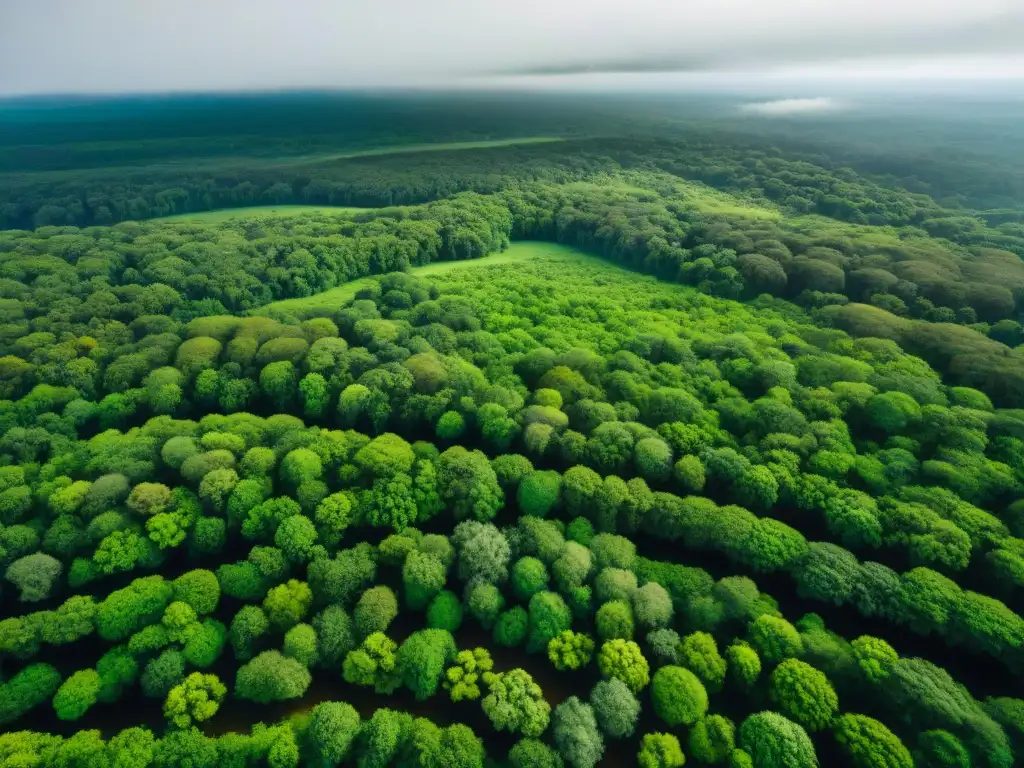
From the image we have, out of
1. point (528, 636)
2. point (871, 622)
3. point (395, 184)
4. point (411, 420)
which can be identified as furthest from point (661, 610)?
point (395, 184)

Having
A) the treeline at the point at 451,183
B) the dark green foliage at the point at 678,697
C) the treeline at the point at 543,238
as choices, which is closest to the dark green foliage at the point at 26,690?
the dark green foliage at the point at 678,697

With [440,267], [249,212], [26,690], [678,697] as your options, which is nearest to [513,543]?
[678,697]

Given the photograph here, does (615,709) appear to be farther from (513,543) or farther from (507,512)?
(507,512)

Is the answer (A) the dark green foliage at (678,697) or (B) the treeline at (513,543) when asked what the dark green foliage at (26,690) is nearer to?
(B) the treeline at (513,543)

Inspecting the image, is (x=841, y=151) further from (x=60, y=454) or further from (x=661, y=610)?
(x=60, y=454)

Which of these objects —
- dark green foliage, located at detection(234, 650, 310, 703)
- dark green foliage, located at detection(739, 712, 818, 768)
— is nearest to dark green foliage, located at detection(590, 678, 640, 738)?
dark green foliage, located at detection(739, 712, 818, 768)

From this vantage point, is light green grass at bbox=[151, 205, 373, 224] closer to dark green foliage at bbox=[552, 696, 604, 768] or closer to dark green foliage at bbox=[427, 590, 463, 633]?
dark green foliage at bbox=[427, 590, 463, 633]

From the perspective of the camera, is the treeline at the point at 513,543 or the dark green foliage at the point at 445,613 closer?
the treeline at the point at 513,543
